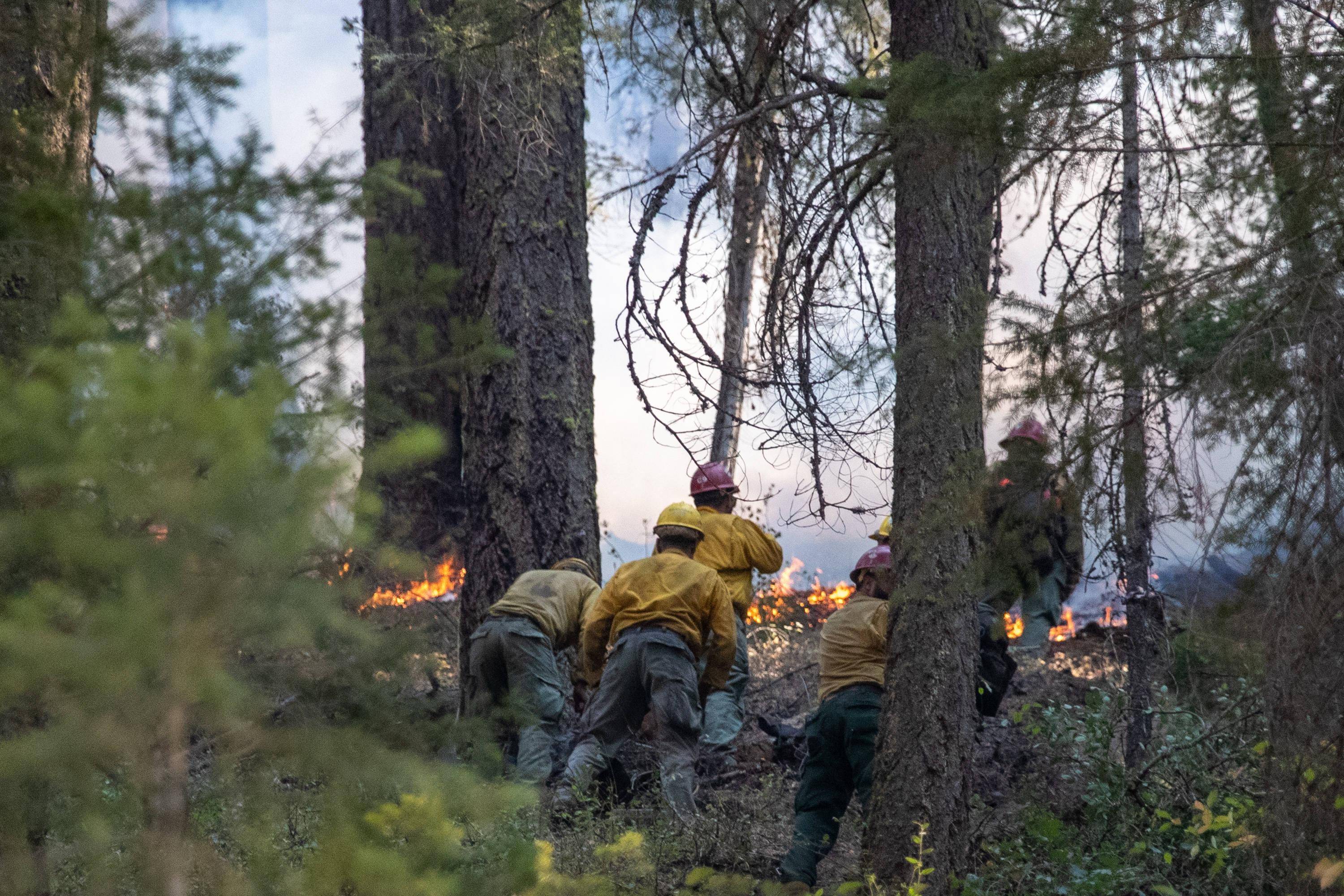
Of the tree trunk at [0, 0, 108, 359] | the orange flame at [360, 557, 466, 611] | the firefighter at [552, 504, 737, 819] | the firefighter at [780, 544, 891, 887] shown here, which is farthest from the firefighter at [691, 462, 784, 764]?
the tree trunk at [0, 0, 108, 359]

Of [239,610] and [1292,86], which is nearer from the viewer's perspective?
[239,610]

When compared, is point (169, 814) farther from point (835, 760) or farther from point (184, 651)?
point (835, 760)

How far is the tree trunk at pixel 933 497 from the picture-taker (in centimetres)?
452

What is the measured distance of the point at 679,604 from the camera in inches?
247

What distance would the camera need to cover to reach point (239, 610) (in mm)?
1757

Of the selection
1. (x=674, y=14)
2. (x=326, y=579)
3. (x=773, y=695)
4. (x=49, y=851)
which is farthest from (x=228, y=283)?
(x=773, y=695)

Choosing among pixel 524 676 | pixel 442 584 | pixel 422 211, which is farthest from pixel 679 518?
pixel 422 211

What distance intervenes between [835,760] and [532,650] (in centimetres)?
203

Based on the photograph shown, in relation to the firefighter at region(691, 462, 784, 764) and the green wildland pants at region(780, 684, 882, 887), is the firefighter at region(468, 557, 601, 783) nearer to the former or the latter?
the firefighter at region(691, 462, 784, 764)

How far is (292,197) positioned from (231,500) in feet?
4.81

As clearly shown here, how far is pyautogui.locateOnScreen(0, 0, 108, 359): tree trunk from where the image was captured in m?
2.72

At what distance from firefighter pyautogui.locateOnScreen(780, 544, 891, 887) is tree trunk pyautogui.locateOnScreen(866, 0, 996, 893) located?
2.01 ft

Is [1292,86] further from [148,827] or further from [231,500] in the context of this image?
[148,827]

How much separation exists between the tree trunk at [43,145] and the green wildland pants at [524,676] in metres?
3.87
